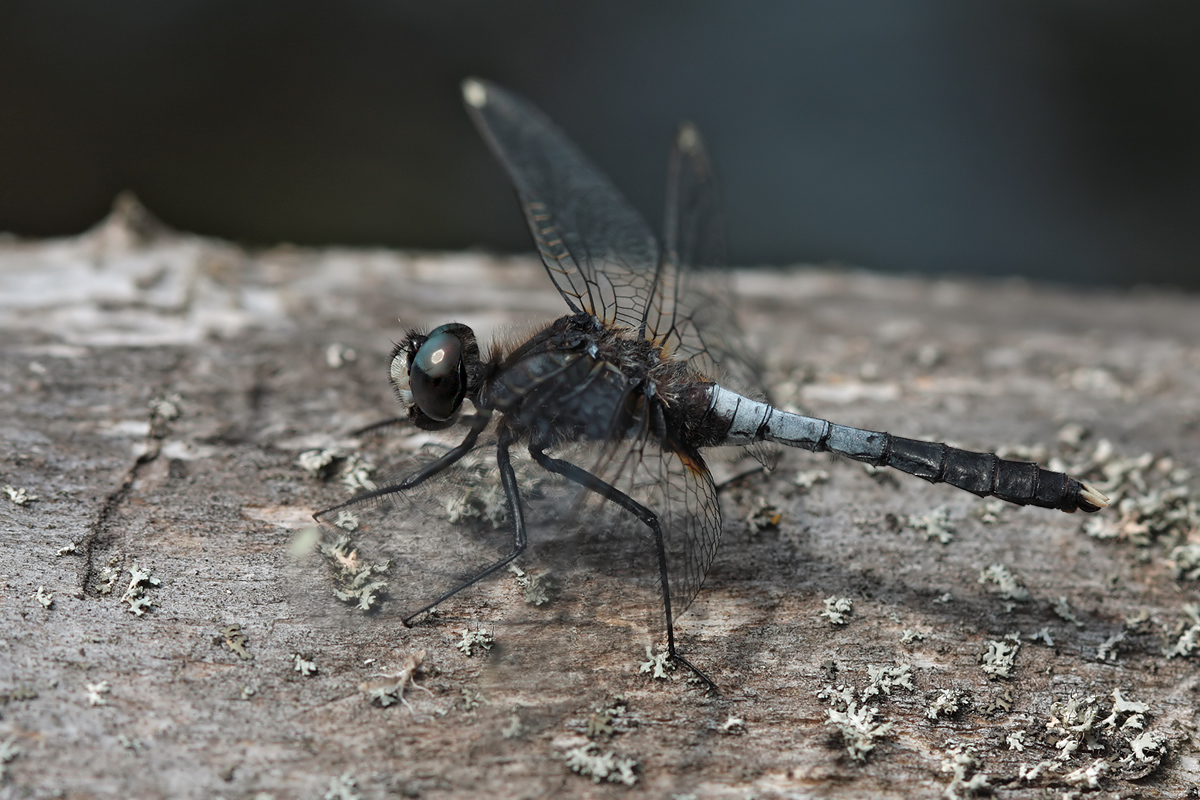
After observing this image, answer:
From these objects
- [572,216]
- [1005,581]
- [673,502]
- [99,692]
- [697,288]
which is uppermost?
[572,216]

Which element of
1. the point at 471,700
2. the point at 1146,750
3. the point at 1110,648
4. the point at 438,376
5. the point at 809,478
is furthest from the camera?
the point at 809,478

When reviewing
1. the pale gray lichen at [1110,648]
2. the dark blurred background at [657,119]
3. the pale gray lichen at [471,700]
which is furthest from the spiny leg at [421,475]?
the dark blurred background at [657,119]

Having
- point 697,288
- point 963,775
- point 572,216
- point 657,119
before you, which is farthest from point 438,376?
point 657,119

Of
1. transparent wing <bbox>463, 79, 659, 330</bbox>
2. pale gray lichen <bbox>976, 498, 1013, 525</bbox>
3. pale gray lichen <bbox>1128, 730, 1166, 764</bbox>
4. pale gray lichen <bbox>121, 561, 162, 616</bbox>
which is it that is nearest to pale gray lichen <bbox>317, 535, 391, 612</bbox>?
pale gray lichen <bbox>121, 561, 162, 616</bbox>

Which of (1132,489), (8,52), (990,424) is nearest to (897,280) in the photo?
(990,424)

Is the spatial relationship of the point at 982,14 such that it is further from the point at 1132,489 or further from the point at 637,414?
the point at 637,414

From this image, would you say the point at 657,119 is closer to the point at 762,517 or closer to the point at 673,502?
the point at 762,517
